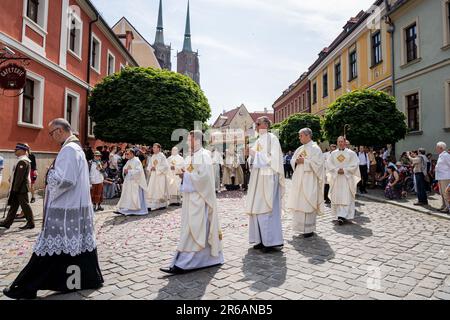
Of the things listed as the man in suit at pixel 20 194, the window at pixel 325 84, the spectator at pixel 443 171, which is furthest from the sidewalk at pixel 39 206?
the window at pixel 325 84

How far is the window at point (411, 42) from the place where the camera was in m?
16.8

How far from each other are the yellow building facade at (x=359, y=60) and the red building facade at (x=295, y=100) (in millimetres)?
4225

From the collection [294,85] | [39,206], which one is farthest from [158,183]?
[294,85]

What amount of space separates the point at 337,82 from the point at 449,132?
44.6 feet

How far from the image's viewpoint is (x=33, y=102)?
1302 cm

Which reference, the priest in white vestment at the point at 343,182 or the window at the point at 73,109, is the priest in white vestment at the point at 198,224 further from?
the window at the point at 73,109

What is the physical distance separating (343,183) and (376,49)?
55.1 feet

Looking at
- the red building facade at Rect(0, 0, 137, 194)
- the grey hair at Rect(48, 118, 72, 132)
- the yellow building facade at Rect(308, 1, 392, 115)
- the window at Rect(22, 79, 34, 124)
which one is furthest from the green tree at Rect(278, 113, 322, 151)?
the grey hair at Rect(48, 118, 72, 132)

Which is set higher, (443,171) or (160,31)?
(160,31)

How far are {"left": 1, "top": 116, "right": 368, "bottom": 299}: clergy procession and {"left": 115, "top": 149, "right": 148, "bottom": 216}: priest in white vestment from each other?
3 centimetres

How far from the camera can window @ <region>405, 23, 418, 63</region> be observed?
1684 cm

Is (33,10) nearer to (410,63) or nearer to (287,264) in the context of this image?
(287,264)

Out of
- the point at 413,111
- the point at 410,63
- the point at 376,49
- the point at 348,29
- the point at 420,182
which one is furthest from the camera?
the point at 348,29
